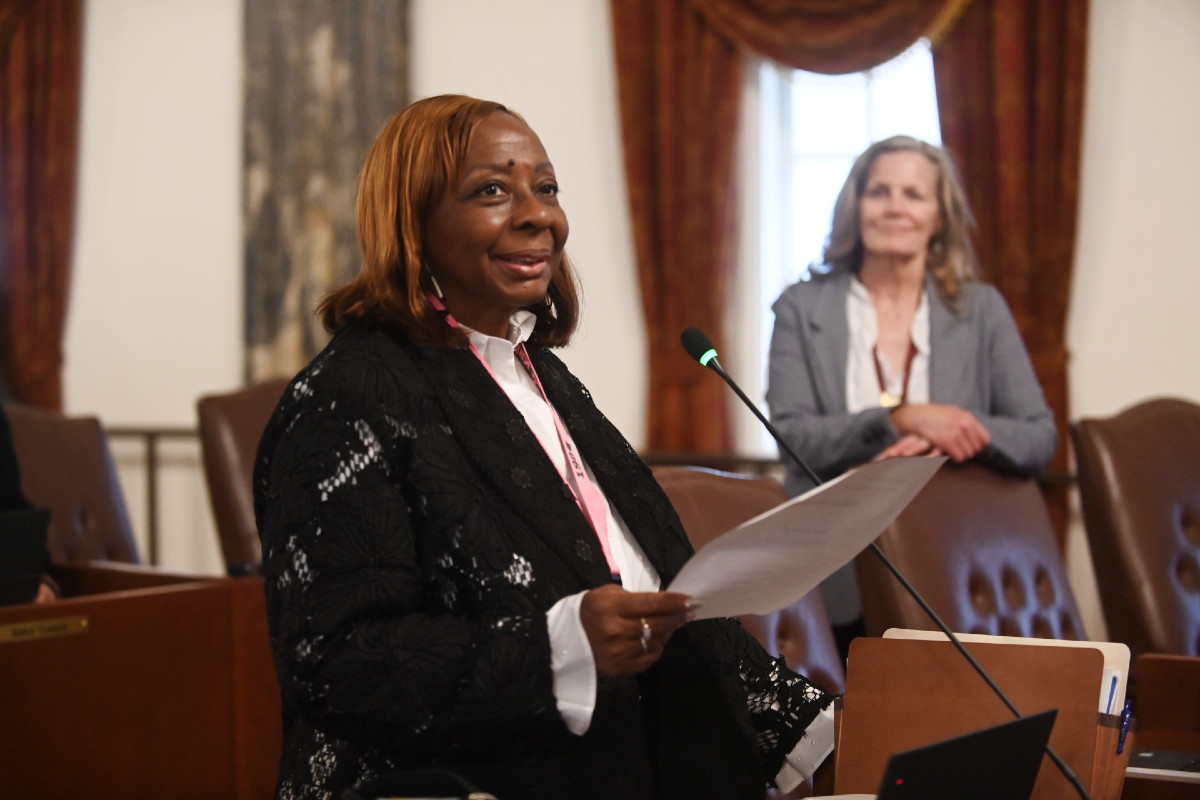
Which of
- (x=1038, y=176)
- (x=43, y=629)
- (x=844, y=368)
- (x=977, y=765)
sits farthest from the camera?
(x=1038, y=176)

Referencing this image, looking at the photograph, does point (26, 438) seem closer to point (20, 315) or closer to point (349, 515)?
point (20, 315)

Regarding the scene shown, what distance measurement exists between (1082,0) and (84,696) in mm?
3724

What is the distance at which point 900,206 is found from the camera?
2.75 m

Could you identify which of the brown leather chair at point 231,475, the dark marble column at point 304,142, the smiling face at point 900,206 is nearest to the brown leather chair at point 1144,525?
the smiling face at point 900,206

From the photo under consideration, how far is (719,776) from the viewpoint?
1.53 metres

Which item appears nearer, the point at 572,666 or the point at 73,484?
the point at 572,666

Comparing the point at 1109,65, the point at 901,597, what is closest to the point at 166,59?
the point at 1109,65

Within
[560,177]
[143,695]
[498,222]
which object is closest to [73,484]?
[143,695]

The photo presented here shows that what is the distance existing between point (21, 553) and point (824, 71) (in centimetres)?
312

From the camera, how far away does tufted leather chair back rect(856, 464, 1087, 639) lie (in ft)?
7.29

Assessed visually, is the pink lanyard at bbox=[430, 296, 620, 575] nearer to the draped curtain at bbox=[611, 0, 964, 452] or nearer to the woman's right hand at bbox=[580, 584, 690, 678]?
the woman's right hand at bbox=[580, 584, 690, 678]

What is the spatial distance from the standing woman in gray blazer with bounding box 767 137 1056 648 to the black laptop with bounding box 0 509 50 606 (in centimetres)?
161

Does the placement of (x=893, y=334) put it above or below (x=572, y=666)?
above

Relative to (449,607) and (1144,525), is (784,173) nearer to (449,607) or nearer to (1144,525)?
(1144,525)
